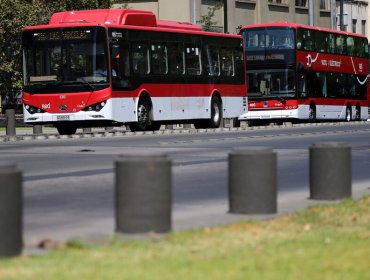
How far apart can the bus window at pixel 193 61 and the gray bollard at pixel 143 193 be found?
3320 centimetres

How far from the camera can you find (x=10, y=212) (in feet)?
31.8

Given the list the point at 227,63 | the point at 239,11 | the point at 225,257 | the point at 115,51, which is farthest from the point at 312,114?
the point at 225,257

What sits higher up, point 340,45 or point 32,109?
point 340,45

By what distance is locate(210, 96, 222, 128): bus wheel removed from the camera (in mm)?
46062

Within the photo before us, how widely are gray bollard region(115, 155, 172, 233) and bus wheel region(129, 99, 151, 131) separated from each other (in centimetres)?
2910

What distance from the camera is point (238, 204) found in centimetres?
1337

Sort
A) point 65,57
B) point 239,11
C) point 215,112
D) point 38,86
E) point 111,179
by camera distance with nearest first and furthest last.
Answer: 1. point 111,179
2. point 65,57
3. point 38,86
4. point 215,112
5. point 239,11

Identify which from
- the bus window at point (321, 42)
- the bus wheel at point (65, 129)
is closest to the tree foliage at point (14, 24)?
the bus window at point (321, 42)

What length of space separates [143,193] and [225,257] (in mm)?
1420

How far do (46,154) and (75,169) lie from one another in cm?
576

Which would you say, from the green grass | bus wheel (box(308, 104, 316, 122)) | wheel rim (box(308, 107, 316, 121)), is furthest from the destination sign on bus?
the green grass

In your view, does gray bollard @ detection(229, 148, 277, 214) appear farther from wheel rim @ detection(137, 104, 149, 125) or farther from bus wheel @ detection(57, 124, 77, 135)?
bus wheel @ detection(57, 124, 77, 135)

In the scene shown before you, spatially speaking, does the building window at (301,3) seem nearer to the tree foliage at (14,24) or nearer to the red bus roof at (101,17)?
the tree foliage at (14,24)

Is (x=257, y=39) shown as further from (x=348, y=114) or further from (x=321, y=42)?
(x=348, y=114)
